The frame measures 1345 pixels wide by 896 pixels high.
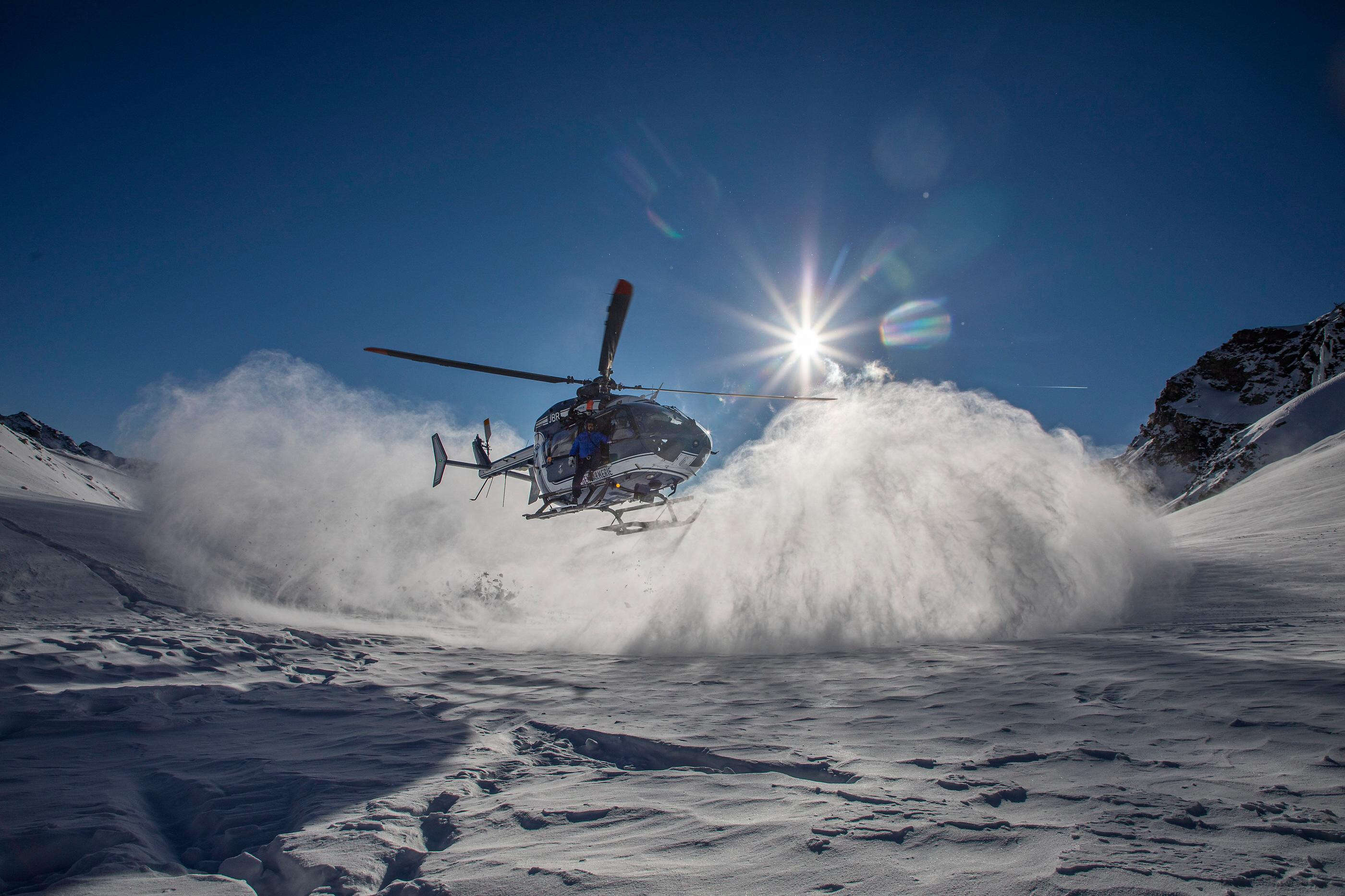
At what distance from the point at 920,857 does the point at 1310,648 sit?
7.20m

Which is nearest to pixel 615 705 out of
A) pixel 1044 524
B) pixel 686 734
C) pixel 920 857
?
pixel 686 734

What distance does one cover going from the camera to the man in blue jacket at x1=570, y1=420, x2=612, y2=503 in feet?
45.7

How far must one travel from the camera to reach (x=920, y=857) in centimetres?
260

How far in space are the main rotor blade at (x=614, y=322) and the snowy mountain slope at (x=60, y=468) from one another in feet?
62.6

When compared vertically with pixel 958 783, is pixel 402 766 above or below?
below

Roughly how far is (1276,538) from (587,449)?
2257 cm

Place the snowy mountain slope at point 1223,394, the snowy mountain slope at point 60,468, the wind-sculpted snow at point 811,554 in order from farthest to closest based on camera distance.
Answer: the snowy mountain slope at point 1223,394
the snowy mountain slope at point 60,468
the wind-sculpted snow at point 811,554

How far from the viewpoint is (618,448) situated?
1380 cm

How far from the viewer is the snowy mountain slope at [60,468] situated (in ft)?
165

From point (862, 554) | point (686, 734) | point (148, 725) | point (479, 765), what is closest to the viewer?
point (479, 765)

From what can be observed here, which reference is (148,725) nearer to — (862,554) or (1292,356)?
(862,554)

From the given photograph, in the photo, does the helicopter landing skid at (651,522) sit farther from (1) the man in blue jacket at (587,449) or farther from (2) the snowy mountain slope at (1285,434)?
(2) the snowy mountain slope at (1285,434)

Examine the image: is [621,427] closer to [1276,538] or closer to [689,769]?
[689,769]

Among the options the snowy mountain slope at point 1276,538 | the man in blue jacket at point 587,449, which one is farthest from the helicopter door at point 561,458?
the snowy mountain slope at point 1276,538
